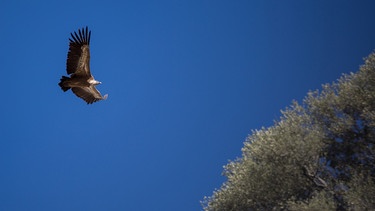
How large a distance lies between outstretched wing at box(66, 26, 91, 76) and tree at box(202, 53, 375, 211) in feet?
49.8

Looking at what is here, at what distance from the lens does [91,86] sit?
18.6 metres

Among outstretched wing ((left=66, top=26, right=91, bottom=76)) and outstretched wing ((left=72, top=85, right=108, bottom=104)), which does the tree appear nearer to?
outstretched wing ((left=72, top=85, right=108, bottom=104))

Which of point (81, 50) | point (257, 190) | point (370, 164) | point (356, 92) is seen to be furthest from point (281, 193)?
point (81, 50)

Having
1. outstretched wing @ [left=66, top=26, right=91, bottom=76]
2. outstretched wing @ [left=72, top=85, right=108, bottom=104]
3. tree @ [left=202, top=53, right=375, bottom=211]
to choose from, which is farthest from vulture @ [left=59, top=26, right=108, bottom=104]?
tree @ [left=202, top=53, right=375, bottom=211]

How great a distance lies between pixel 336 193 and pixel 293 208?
3.59 m

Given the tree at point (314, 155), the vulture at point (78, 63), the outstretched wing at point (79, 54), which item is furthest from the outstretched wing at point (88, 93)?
the tree at point (314, 155)

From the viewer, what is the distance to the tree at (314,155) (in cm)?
2623

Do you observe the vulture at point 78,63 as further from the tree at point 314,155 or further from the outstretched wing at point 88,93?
the tree at point 314,155

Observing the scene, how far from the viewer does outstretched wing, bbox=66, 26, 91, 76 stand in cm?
1677

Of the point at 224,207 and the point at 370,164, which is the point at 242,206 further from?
the point at 370,164

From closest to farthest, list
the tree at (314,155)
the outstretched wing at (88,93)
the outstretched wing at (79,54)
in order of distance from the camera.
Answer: the outstretched wing at (79,54) → the outstretched wing at (88,93) → the tree at (314,155)

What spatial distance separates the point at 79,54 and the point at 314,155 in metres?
18.3

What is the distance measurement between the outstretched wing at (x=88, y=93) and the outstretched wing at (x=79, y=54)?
1421 mm

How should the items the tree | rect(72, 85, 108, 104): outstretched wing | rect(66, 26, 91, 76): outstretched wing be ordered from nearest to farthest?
rect(66, 26, 91, 76): outstretched wing
rect(72, 85, 108, 104): outstretched wing
the tree
